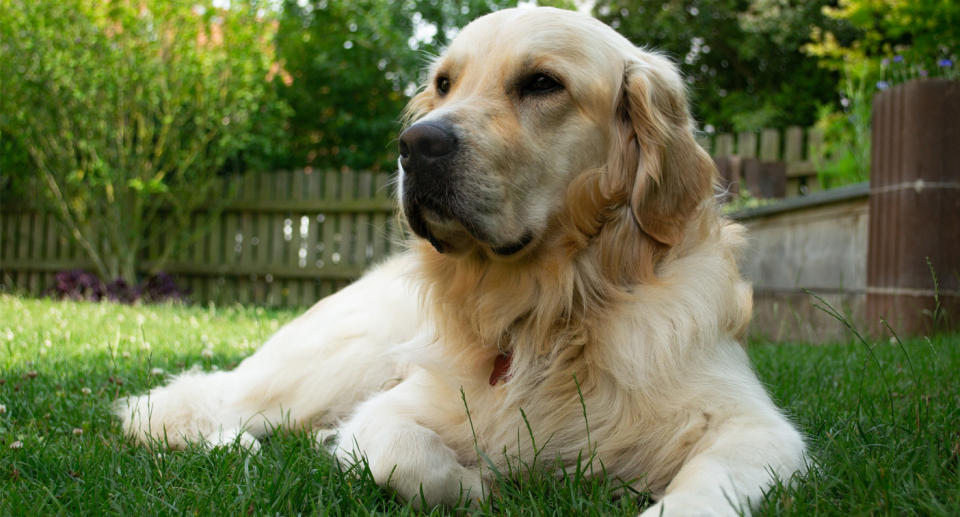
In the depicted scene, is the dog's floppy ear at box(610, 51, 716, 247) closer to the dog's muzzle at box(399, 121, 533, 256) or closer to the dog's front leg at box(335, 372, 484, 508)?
the dog's muzzle at box(399, 121, 533, 256)

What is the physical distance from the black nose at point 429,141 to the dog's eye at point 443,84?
1.70ft

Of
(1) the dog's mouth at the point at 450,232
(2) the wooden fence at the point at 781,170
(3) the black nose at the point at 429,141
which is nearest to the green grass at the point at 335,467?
(1) the dog's mouth at the point at 450,232

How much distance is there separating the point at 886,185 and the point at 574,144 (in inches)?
127

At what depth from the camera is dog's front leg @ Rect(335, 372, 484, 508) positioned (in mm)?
1858

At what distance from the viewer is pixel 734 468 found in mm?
1707

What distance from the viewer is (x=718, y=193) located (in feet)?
9.20

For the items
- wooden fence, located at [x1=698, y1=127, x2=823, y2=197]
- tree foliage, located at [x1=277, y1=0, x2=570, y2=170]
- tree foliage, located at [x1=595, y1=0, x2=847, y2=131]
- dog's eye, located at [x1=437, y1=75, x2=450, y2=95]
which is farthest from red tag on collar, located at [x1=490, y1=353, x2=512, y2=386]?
tree foliage, located at [x1=595, y1=0, x2=847, y2=131]

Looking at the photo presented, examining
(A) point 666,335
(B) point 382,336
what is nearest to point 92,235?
(B) point 382,336

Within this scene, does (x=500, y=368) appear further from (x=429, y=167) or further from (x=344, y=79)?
(x=344, y=79)

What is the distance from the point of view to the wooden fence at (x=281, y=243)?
32.6ft

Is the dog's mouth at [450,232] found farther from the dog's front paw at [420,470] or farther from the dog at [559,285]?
the dog's front paw at [420,470]

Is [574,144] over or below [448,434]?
over

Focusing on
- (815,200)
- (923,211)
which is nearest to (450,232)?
(923,211)

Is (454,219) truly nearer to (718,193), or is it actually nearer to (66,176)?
(718,193)
